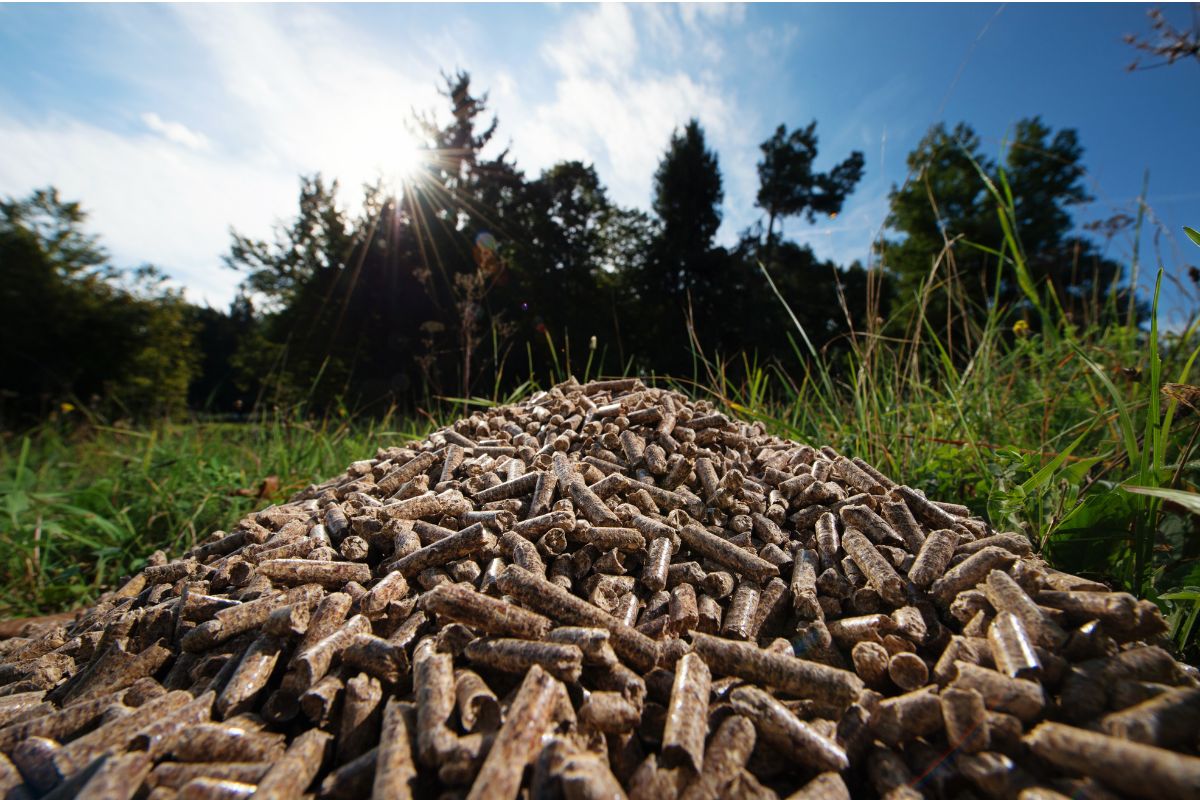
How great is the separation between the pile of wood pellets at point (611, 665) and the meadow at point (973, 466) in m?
0.45

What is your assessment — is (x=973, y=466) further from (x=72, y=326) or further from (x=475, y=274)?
(x=72, y=326)

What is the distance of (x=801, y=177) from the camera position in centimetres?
3288

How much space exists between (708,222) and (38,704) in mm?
31682

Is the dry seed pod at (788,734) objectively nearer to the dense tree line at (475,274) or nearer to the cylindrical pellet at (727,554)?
the cylindrical pellet at (727,554)

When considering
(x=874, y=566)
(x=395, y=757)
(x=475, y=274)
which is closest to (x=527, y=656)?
(x=395, y=757)

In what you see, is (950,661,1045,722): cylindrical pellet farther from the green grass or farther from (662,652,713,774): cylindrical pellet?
the green grass

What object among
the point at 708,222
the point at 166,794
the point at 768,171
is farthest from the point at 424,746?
the point at 768,171

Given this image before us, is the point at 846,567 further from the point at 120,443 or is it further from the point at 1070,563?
the point at 120,443

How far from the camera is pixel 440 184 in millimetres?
25844

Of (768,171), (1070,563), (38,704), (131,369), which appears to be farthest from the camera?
(768,171)

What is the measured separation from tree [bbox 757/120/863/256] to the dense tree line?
11 centimetres

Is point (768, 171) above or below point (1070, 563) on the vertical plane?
above

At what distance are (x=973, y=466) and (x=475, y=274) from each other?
1329 centimetres

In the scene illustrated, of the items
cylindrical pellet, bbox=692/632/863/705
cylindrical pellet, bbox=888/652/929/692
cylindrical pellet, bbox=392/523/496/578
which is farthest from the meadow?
cylindrical pellet, bbox=392/523/496/578
